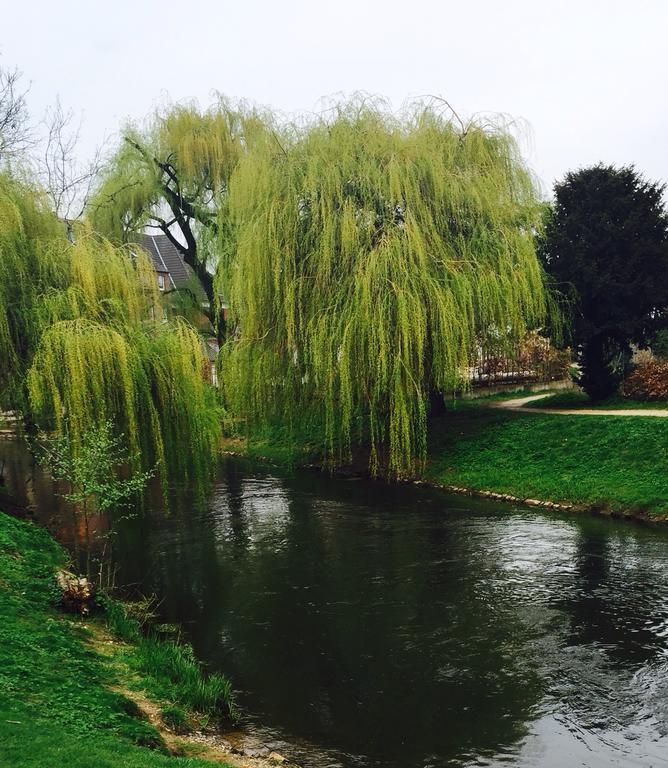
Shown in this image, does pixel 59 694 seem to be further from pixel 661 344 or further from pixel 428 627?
pixel 661 344

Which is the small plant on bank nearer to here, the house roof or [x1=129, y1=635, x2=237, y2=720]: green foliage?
[x1=129, y1=635, x2=237, y2=720]: green foliage

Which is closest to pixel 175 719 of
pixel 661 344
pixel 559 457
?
pixel 559 457

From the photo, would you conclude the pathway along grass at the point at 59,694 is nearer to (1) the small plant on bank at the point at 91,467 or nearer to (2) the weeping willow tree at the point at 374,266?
(1) the small plant on bank at the point at 91,467

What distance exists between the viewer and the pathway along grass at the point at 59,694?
614 cm

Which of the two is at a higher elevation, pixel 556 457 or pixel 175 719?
pixel 556 457

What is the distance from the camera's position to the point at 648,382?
78.6 ft

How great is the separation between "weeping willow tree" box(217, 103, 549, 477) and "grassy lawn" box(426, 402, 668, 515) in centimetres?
178

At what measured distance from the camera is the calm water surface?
323 inches

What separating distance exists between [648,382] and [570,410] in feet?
8.82

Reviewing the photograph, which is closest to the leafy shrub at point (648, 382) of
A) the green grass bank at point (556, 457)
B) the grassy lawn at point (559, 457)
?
the green grass bank at point (556, 457)

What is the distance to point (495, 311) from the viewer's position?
69.8 ft

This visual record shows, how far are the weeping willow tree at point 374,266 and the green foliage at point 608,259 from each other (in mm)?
2801

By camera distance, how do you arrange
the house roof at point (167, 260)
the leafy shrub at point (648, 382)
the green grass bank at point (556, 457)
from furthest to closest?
the house roof at point (167, 260) < the leafy shrub at point (648, 382) < the green grass bank at point (556, 457)

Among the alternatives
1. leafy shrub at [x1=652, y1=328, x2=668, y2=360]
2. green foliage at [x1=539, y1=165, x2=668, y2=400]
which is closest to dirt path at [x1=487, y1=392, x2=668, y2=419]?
green foliage at [x1=539, y1=165, x2=668, y2=400]
